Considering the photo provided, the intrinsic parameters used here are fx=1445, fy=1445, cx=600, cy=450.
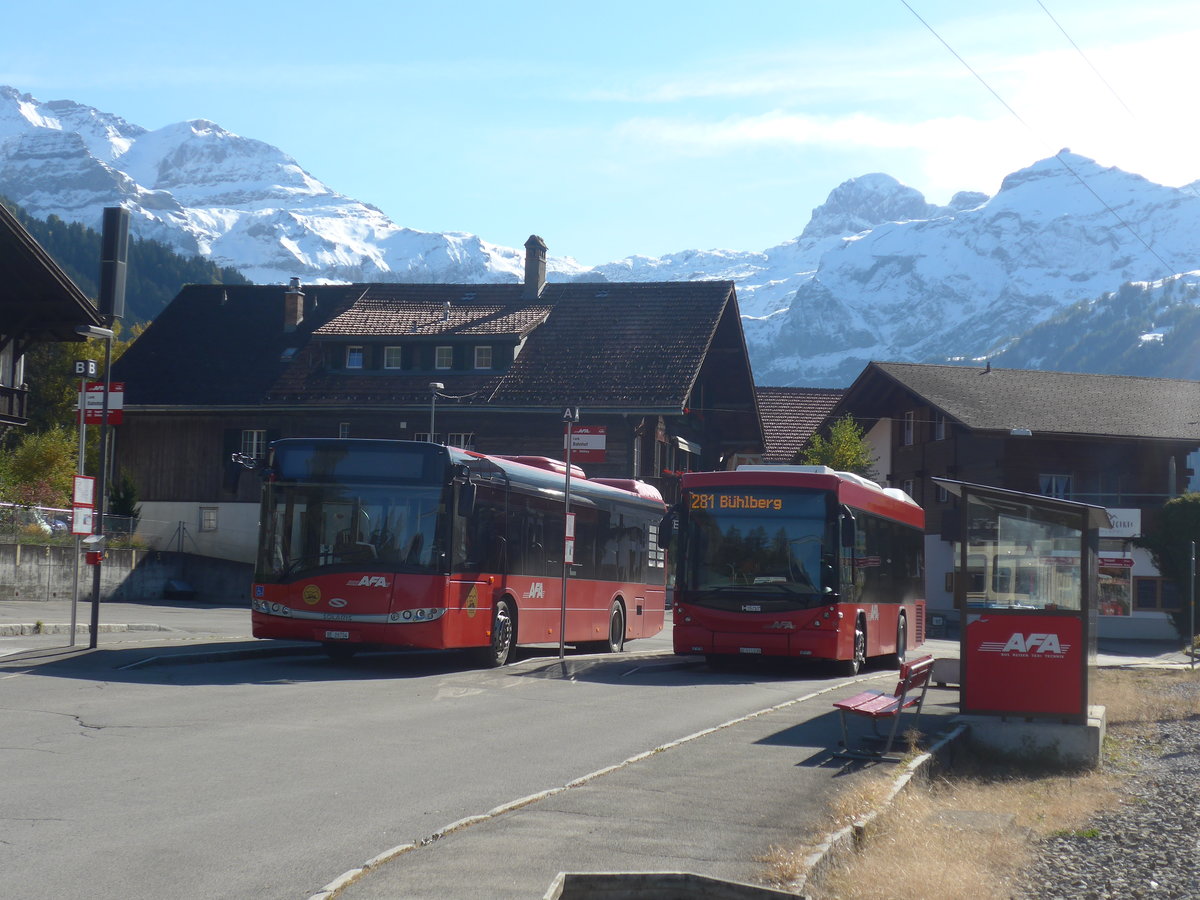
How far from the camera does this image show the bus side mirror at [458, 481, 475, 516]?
58.3ft

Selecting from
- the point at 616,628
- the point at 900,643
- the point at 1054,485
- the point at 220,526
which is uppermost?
the point at 1054,485

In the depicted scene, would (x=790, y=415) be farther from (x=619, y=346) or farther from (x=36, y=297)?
(x=36, y=297)

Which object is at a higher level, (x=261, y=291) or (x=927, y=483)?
(x=261, y=291)

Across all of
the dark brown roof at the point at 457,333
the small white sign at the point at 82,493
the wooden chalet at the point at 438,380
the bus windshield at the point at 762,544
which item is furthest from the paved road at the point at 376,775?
the dark brown roof at the point at 457,333

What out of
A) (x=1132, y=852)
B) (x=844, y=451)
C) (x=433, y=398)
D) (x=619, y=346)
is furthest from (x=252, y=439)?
(x=1132, y=852)

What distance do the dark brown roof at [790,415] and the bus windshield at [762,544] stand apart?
42.6 m

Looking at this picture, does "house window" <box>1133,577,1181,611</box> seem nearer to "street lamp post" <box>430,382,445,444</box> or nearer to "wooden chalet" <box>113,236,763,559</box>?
"wooden chalet" <box>113,236,763,559</box>

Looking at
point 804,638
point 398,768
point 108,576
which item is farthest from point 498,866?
point 108,576

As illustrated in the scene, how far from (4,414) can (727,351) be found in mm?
23958

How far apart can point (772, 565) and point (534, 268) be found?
110ft

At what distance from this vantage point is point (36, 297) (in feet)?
123

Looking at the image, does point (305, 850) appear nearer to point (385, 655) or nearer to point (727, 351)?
point (385, 655)

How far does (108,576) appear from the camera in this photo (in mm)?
35500

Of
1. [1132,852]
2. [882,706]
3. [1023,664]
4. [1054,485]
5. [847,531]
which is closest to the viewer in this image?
[1132,852]
